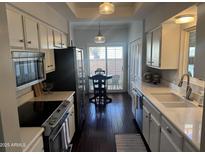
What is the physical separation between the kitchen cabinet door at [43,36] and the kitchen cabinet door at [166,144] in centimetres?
206

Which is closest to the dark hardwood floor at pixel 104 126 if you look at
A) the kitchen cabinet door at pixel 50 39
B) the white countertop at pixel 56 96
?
the white countertop at pixel 56 96

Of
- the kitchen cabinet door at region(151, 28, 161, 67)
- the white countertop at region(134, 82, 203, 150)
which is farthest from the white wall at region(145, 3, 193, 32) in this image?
the white countertop at region(134, 82, 203, 150)

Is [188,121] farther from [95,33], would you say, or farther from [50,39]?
[95,33]

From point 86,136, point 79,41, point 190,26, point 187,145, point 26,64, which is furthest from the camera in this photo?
point 79,41

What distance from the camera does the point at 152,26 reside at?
336 centimetres

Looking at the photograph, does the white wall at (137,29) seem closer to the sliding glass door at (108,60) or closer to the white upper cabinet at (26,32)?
the sliding glass door at (108,60)

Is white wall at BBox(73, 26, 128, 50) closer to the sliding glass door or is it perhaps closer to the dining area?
the sliding glass door

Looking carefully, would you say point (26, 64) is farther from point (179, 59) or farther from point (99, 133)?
point (179, 59)

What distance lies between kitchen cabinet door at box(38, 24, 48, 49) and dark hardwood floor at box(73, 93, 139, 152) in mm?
1833

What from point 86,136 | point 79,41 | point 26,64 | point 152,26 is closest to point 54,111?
point 26,64

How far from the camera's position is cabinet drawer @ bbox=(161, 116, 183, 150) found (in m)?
1.49

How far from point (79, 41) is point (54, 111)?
4.88 m

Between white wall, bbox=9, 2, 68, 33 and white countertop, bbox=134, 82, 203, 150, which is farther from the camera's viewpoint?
white wall, bbox=9, 2, 68, 33

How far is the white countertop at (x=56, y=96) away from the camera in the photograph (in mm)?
2719
